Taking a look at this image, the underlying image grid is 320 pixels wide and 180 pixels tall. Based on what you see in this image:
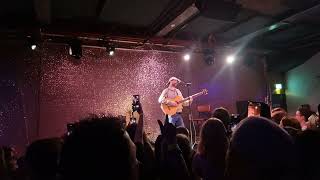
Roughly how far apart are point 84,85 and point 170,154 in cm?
657

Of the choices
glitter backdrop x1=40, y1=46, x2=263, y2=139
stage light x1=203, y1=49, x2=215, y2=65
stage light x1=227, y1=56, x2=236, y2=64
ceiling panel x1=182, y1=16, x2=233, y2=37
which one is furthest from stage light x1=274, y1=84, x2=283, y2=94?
ceiling panel x1=182, y1=16, x2=233, y2=37

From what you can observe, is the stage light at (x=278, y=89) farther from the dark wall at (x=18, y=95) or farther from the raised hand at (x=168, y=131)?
the raised hand at (x=168, y=131)

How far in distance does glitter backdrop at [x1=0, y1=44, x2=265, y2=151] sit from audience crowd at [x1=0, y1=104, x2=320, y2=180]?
5.09m

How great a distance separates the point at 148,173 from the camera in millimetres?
2537

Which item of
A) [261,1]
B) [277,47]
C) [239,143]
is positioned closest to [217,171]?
[239,143]

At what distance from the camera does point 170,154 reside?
2.36 meters

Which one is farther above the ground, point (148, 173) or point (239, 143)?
point (239, 143)

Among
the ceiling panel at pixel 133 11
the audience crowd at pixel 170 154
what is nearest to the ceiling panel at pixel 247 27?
the ceiling panel at pixel 133 11

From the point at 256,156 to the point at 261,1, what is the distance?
605cm

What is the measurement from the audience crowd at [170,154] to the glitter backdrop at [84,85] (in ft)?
16.7

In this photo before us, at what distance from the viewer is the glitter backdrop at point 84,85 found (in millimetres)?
7711

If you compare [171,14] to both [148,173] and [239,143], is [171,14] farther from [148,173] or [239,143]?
[239,143]

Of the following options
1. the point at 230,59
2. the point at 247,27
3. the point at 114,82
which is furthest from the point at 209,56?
the point at 114,82

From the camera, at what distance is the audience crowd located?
1.00m
